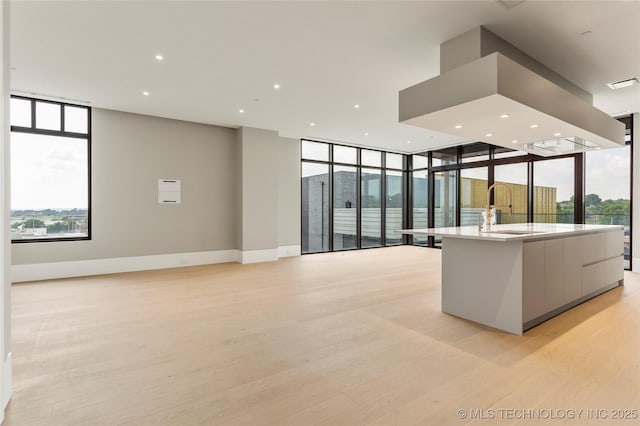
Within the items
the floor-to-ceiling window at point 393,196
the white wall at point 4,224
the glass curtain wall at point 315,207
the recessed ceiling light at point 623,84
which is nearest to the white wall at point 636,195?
the recessed ceiling light at point 623,84

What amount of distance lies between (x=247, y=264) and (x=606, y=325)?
5.96 metres

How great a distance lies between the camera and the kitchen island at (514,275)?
311 cm

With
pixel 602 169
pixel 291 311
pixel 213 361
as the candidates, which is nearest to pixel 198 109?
pixel 291 311

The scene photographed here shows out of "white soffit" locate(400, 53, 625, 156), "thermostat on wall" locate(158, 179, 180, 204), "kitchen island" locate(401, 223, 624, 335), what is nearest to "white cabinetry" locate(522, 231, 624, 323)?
"kitchen island" locate(401, 223, 624, 335)

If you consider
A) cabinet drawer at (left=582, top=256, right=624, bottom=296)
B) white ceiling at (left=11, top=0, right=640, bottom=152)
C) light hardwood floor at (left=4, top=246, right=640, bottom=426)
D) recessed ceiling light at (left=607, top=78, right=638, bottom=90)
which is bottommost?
light hardwood floor at (left=4, top=246, right=640, bottom=426)

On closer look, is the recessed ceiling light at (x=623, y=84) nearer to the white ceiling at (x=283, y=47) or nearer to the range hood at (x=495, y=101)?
the white ceiling at (x=283, y=47)

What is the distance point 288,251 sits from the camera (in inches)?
330

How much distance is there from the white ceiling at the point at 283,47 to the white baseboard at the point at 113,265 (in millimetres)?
2915

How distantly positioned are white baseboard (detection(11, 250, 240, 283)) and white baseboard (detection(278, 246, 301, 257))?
121cm

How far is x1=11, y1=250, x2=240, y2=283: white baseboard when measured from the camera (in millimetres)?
5457

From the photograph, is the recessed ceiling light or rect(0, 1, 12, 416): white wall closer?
rect(0, 1, 12, 416): white wall

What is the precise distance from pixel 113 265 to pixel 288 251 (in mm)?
3861

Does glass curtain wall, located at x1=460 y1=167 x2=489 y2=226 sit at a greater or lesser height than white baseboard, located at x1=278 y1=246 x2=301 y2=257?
greater

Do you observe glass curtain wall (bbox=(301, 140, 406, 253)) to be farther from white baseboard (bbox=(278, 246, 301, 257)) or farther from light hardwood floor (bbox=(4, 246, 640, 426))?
light hardwood floor (bbox=(4, 246, 640, 426))
